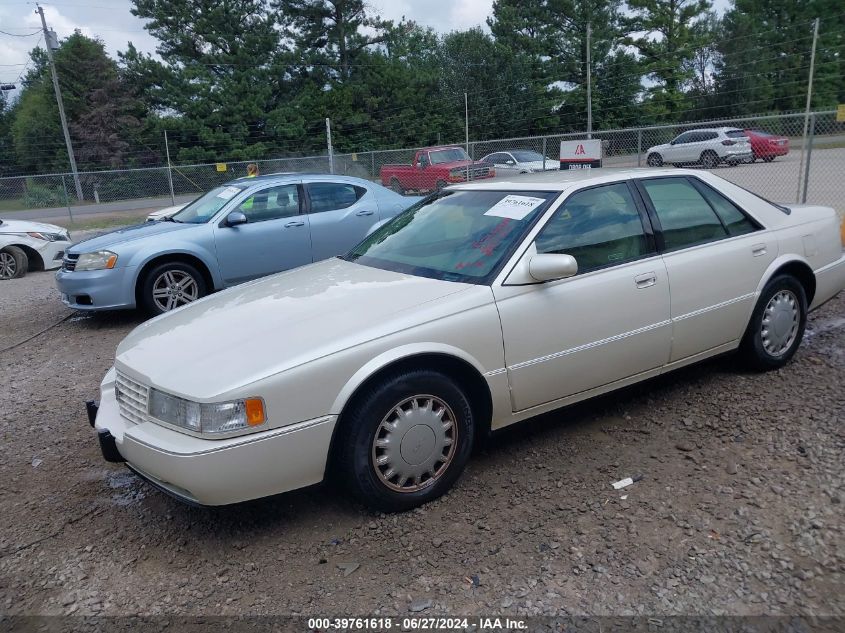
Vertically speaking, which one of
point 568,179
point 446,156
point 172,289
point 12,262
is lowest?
point 12,262

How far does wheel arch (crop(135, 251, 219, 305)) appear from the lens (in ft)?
23.7

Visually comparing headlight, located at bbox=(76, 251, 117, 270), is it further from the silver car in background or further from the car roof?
the car roof

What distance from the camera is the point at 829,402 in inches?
166

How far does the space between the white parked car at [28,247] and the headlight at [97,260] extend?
Result: 13.8 feet

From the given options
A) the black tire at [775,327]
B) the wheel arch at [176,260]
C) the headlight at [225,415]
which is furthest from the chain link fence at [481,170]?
the headlight at [225,415]

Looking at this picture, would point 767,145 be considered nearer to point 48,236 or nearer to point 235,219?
point 235,219

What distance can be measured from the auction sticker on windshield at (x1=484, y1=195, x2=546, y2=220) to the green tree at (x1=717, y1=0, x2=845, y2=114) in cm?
4373

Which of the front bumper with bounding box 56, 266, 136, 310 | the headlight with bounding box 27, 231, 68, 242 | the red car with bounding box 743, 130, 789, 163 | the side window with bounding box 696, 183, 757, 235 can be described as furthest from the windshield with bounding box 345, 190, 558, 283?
the red car with bounding box 743, 130, 789, 163

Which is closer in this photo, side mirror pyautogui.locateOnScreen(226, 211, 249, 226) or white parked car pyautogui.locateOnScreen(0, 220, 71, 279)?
side mirror pyautogui.locateOnScreen(226, 211, 249, 226)

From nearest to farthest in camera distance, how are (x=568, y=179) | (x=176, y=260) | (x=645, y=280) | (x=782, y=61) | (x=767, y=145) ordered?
1. (x=645, y=280)
2. (x=568, y=179)
3. (x=176, y=260)
4. (x=767, y=145)
5. (x=782, y=61)

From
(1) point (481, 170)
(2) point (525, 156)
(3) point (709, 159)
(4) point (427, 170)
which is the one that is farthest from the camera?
(2) point (525, 156)

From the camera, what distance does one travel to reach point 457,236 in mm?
3988

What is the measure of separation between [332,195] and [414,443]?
18.2 ft

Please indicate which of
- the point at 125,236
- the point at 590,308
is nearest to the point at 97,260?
the point at 125,236
